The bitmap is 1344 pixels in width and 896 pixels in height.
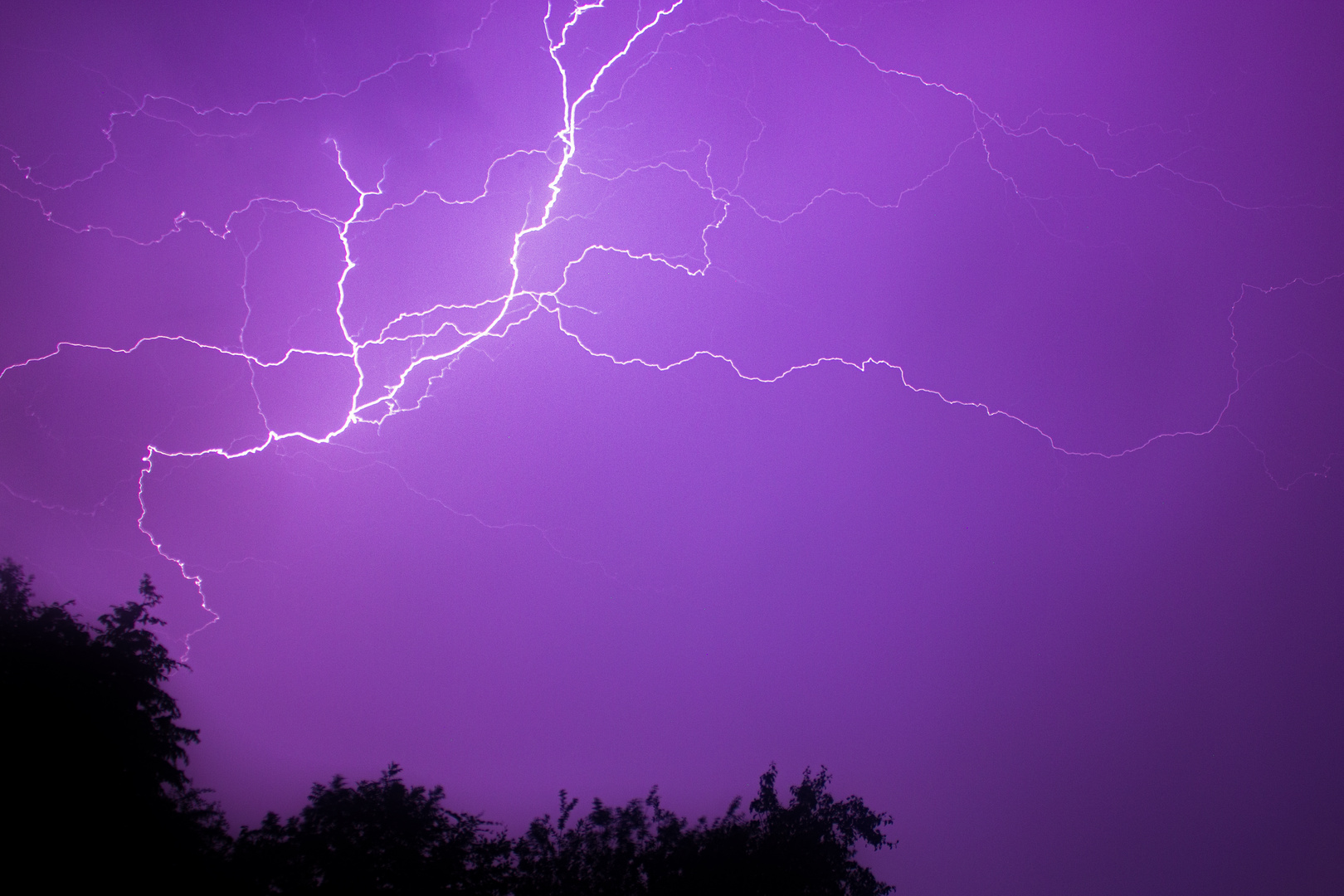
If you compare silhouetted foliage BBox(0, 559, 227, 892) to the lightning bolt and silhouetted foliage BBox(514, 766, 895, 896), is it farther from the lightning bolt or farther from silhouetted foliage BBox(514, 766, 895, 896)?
the lightning bolt

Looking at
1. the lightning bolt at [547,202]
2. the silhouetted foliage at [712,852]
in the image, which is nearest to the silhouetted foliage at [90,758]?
the silhouetted foliage at [712,852]

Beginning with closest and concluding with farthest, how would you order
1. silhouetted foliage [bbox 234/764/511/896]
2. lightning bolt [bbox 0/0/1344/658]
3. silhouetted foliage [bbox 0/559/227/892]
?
silhouetted foliage [bbox 0/559/227/892] → silhouetted foliage [bbox 234/764/511/896] → lightning bolt [bbox 0/0/1344/658]

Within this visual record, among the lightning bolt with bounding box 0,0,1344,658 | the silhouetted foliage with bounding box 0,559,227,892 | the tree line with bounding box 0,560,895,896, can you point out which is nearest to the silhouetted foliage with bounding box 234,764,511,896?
the tree line with bounding box 0,560,895,896

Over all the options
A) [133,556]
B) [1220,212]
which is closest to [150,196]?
[133,556]

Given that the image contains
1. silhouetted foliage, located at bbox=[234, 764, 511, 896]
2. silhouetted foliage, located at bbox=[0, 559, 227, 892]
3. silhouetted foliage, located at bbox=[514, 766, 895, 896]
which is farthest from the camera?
silhouetted foliage, located at bbox=[514, 766, 895, 896]

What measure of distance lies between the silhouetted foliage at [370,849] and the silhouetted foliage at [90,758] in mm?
454

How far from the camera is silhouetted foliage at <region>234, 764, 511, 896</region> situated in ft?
15.1

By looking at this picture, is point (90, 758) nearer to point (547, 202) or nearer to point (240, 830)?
point (240, 830)

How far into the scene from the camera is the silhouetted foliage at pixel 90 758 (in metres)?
3.54

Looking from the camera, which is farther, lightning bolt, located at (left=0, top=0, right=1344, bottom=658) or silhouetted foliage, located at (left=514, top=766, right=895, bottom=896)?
lightning bolt, located at (left=0, top=0, right=1344, bottom=658)

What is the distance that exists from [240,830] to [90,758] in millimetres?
1490

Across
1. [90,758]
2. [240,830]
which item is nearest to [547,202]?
[90,758]

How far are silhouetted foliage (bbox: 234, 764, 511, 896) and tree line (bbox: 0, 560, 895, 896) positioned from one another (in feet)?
0.04

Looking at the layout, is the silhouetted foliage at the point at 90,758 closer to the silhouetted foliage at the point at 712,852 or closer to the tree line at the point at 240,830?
the tree line at the point at 240,830
